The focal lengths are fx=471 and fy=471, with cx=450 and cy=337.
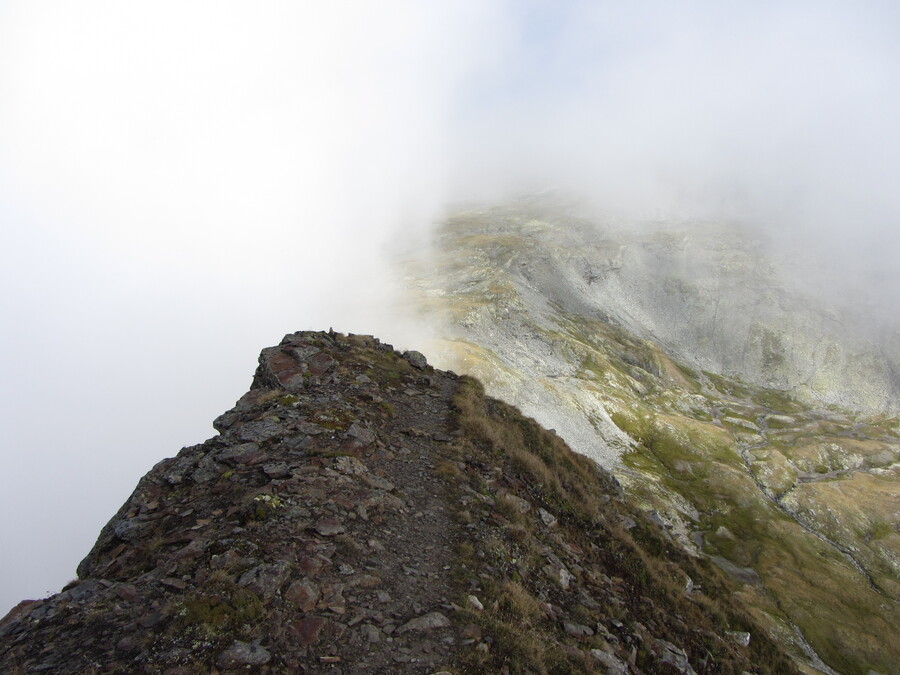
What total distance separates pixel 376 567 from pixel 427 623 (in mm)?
2618

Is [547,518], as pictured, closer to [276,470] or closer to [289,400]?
[276,470]

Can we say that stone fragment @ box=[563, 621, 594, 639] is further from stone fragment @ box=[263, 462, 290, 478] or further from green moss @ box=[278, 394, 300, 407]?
green moss @ box=[278, 394, 300, 407]

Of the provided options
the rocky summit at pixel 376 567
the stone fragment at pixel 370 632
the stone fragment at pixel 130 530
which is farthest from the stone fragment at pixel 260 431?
the stone fragment at pixel 370 632

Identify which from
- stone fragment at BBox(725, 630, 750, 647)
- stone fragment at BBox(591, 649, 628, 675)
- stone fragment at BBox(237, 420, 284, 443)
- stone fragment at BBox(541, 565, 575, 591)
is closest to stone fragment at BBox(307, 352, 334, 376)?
stone fragment at BBox(237, 420, 284, 443)

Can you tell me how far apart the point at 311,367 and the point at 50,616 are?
18.5m

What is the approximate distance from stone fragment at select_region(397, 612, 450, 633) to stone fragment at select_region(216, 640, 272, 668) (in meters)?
3.41

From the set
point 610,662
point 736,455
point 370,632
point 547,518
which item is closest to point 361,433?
point 547,518

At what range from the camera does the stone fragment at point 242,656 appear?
10.8 m

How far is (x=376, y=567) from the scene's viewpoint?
1493 centimetres

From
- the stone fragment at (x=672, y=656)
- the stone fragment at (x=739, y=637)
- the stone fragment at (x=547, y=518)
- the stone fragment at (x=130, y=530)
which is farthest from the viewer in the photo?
the stone fragment at (x=547, y=518)

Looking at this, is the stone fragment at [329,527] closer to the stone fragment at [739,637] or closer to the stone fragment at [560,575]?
the stone fragment at [560,575]

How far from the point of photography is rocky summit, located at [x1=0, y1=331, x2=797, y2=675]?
1183cm

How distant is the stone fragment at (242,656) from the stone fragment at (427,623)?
11.2 feet

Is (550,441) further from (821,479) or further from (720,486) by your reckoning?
(821,479)
